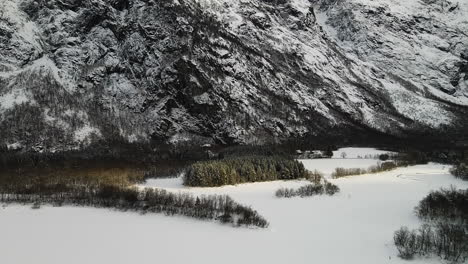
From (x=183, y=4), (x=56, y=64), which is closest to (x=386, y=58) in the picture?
(x=183, y=4)

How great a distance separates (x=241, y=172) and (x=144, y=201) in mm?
14270

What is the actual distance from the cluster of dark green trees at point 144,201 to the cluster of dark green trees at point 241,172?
746 centimetres

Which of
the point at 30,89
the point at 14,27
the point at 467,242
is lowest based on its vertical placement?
the point at 467,242

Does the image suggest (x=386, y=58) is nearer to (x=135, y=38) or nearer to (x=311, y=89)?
(x=311, y=89)

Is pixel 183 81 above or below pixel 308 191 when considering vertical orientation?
above

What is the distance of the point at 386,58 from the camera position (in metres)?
172

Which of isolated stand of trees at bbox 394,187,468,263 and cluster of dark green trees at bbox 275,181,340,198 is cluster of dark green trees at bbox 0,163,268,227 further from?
isolated stand of trees at bbox 394,187,468,263

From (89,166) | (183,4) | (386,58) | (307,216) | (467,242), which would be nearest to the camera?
(467,242)

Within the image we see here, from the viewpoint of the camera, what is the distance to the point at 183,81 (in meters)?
123

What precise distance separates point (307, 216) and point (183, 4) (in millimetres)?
115619

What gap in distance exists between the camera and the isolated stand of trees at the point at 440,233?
19516 millimetres

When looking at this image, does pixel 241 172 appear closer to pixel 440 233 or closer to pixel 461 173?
pixel 461 173

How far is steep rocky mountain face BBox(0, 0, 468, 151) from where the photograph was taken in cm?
11531

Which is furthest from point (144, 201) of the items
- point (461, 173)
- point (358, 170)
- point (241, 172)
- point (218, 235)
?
point (461, 173)
